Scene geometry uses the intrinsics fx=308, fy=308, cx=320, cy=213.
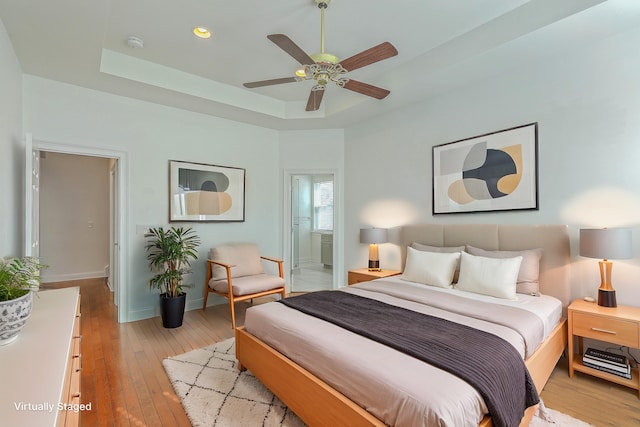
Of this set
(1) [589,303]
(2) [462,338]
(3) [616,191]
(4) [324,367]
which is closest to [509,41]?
(3) [616,191]

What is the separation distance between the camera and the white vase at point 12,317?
1.27 metres

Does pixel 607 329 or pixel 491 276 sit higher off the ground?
pixel 491 276

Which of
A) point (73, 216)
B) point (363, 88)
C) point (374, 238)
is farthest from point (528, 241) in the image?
point (73, 216)

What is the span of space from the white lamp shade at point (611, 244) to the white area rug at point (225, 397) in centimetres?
115

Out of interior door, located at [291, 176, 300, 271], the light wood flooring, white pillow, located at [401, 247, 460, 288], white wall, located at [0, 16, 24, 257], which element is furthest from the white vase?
interior door, located at [291, 176, 300, 271]

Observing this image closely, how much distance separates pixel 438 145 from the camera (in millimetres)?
3639

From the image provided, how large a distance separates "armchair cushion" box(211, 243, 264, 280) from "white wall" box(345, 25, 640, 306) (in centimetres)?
231

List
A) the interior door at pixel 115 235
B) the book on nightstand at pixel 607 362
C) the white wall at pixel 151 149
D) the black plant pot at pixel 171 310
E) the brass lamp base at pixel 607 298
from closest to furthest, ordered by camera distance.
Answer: the book on nightstand at pixel 607 362
the brass lamp base at pixel 607 298
the white wall at pixel 151 149
the black plant pot at pixel 171 310
the interior door at pixel 115 235

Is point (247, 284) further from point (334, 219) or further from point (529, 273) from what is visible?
point (529, 273)

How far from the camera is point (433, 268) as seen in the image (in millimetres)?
3002

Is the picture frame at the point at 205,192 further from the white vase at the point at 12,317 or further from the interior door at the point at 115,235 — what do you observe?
the white vase at the point at 12,317

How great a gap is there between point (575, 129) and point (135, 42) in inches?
160

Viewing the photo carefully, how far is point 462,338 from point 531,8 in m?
2.55

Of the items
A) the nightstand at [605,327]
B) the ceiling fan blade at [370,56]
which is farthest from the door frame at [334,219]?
the nightstand at [605,327]
